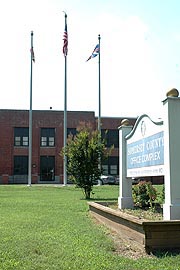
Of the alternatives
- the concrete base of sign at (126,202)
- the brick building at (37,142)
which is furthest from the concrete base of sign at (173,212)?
the brick building at (37,142)

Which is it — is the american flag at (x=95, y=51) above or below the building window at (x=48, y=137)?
above

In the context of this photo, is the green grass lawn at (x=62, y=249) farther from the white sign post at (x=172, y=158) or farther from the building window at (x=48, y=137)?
the building window at (x=48, y=137)

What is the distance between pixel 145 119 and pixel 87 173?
13796 millimetres

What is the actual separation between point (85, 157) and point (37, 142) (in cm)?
3413

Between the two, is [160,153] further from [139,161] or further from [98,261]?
[98,261]

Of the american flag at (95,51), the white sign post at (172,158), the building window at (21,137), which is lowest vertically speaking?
the white sign post at (172,158)

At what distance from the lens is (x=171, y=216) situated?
25.6ft

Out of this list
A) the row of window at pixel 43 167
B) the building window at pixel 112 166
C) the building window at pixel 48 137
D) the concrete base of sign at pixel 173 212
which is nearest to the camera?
the concrete base of sign at pixel 173 212

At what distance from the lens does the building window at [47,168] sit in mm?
56719

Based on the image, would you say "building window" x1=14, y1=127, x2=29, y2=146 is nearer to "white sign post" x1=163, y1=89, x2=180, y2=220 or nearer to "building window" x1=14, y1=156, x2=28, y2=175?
"building window" x1=14, y1=156, x2=28, y2=175

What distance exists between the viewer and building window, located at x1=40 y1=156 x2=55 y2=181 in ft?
186

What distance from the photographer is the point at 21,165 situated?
56.6m

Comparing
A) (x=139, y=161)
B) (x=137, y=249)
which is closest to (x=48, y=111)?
(x=139, y=161)

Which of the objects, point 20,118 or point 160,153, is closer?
point 160,153
